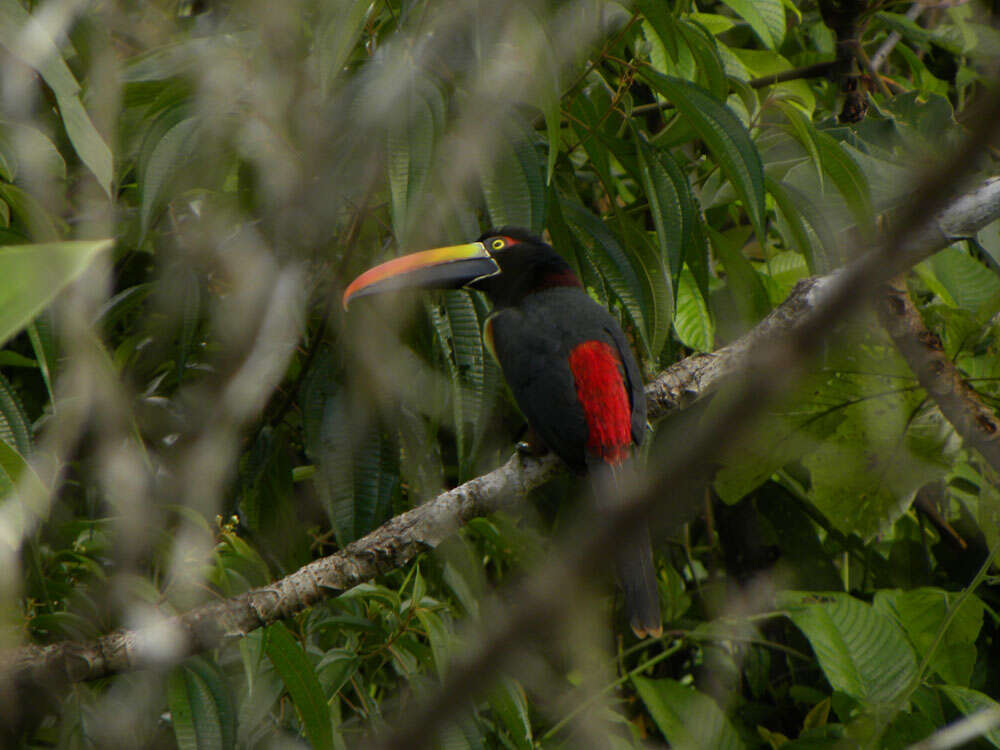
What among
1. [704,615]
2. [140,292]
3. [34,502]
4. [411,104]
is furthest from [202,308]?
[704,615]

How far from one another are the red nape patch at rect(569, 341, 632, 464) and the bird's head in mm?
382

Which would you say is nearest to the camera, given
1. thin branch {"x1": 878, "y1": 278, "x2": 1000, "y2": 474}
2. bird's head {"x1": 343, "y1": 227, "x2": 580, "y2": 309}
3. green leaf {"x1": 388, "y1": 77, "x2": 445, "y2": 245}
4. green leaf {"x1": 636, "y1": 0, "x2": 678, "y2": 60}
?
green leaf {"x1": 388, "y1": 77, "x2": 445, "y2": 245}

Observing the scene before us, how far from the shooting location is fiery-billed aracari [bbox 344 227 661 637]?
219 centimetres

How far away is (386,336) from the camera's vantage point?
2299 mm

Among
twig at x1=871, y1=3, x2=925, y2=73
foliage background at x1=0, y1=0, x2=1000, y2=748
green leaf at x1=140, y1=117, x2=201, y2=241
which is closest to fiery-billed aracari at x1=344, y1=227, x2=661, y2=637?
foliage background at x1=0, y1=0, x2=1000, y2=748

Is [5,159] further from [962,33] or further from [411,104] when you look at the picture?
[962,33]

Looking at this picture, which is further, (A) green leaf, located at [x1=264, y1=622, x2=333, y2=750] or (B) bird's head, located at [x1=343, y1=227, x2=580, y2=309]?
(B) bird's head, located at [x1=343, y1=227, x2=580, y2=309]

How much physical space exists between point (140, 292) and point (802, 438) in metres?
1.59

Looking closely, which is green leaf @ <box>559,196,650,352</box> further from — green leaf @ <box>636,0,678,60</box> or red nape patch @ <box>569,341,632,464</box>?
green leaf @ <box>636,0,678,60</box>

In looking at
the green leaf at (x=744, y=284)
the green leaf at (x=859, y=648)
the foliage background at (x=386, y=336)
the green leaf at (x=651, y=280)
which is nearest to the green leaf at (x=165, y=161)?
the foliage background at (x=386, y=336)

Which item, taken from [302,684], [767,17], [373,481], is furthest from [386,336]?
[767,17]

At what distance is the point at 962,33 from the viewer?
111 inches

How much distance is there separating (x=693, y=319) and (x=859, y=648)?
88cm

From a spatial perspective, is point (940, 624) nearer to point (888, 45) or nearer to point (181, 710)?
point (181, 710)
